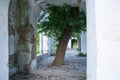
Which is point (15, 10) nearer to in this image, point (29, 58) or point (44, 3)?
point (44, 3)

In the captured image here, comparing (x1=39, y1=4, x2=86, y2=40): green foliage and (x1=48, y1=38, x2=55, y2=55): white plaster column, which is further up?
(x1=39, y1=4, x2=86, y2=40): green foliage

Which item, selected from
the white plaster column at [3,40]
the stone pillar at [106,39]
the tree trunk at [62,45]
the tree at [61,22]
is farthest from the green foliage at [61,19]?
the stone pillar at [106,39]

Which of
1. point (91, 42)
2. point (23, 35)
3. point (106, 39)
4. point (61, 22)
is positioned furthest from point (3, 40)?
point (61, 22)

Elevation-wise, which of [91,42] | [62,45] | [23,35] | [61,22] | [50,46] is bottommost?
[50,46]

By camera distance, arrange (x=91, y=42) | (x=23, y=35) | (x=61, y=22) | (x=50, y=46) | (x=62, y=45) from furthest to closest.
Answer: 1. (x=50, y=46)
2. (x=62, y=45)
3. (x=61, y=22)
4. (x=23, y=35)
5. (x=91, y=42)

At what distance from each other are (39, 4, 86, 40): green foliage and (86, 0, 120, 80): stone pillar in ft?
14.7

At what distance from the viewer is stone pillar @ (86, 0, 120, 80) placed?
249 centimetres

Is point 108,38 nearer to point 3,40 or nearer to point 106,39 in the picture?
point 106,39

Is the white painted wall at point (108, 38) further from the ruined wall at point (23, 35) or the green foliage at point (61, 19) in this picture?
the green foliage at point (61, 19)

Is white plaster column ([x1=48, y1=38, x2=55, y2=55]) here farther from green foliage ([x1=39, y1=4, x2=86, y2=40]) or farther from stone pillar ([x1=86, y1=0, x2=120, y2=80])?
stone pillar ([x1=86, y1=0, x2=120, y2=80])

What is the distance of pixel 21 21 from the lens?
22.0 feet

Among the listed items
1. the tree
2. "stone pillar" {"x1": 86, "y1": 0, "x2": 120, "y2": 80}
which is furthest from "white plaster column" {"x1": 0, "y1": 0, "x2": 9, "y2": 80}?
the tree

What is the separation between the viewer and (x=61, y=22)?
7266 millimetres

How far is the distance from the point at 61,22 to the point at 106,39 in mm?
4827
